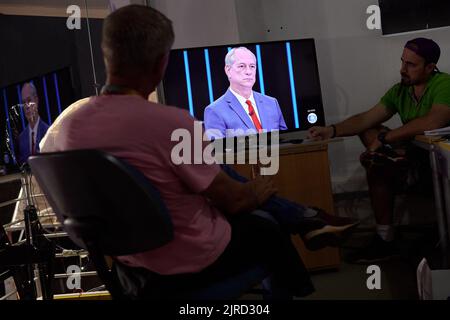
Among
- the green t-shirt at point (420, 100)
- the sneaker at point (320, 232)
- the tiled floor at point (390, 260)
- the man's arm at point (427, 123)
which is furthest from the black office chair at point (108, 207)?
the green t-shirt at point (420, 100)

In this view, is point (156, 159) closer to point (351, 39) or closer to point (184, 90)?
point (184, 90)

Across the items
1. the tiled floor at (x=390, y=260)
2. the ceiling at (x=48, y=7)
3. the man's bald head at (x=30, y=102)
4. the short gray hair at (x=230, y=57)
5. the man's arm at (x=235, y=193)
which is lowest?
the tiled floor at (x=390, y=260)

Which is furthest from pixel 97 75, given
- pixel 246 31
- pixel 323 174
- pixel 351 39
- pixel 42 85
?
pixel 351 39

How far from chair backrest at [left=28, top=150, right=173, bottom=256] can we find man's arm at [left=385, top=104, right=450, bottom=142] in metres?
2.20

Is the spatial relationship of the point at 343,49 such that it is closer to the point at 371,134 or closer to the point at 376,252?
the point at 371,134

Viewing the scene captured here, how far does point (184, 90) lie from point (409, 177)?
144cm

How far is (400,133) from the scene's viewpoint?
321 centimetres

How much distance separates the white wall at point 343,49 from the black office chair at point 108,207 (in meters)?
2.68

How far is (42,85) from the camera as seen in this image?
3.32 m

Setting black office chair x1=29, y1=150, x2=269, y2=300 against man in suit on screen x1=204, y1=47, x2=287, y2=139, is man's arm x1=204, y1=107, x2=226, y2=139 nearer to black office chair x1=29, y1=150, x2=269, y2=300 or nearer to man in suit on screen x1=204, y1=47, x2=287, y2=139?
man in suit on screen x1=204, y1=47, x2=287, y2=139

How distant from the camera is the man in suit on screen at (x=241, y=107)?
3.34 m

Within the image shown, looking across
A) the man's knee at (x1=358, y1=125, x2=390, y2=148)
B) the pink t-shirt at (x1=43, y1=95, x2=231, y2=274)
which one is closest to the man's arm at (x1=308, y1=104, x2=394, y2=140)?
the man's knee at (x1=358, y1=125, x2=390, y2=148)

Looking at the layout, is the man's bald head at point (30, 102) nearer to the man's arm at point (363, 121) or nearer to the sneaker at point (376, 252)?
the man's arm at point (363, 121)

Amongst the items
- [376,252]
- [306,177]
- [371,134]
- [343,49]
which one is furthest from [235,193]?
[343,49]
